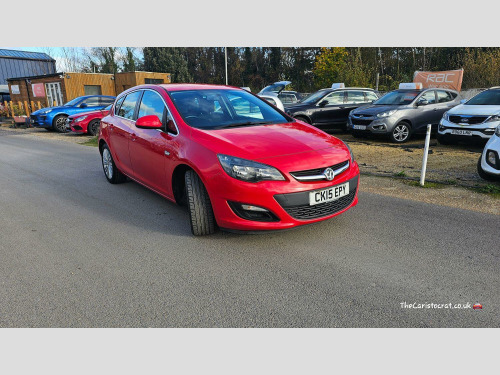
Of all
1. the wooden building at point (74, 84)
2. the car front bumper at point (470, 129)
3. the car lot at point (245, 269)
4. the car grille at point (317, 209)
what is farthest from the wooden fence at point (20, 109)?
the car grille at point (317, 209)

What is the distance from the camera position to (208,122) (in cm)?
413

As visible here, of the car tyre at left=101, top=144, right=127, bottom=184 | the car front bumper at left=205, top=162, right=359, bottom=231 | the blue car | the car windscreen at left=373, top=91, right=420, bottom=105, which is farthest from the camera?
the blue car

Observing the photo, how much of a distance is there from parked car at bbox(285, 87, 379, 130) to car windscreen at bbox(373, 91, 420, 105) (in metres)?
1.42

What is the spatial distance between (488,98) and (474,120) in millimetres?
1090

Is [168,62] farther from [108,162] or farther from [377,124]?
[108,162]

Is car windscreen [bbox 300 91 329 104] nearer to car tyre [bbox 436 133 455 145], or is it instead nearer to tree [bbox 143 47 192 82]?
car tyre [bbox 436 133 455 145]

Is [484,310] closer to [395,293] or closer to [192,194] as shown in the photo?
[395,293]

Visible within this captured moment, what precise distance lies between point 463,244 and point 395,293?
4.35 feet

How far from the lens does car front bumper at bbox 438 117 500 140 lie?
801cm

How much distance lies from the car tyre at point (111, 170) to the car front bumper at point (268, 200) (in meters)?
3.18

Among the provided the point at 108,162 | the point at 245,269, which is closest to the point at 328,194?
the point at 245,269

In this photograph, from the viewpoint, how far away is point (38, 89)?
2802 centimetres

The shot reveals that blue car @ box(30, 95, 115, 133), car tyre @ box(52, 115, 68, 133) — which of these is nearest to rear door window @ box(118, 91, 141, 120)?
blue car @ box(30, 95, 115, 133)

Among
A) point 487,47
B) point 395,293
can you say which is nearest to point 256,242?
point 395,293
